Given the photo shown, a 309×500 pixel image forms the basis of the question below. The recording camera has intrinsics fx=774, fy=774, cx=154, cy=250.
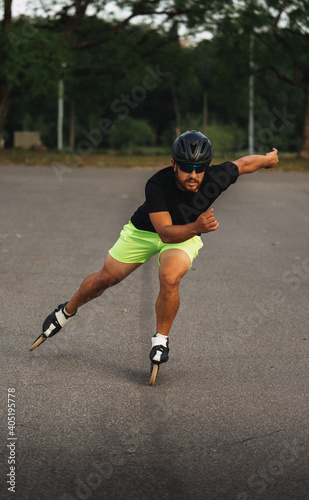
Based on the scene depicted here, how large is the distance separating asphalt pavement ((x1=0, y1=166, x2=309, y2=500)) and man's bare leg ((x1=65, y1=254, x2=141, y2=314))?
1.25 feet

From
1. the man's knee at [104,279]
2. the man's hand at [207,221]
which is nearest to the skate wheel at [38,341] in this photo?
the man's knee at [104,279]

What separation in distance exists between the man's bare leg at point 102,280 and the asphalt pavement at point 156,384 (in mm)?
381

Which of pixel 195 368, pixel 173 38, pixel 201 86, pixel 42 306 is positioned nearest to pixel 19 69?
pixel 173 38

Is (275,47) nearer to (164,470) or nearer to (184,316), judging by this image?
(184,316)

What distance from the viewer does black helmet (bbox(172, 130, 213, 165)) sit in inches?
182

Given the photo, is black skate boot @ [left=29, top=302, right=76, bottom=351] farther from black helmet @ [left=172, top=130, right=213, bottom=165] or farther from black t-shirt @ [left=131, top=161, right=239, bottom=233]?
black helmet @ [left=172, top=130, right=213, bottom=165]

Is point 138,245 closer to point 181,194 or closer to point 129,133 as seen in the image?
point 181,194

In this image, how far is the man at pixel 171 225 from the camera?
4.67 metres

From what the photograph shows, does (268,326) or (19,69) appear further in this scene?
(19,69)

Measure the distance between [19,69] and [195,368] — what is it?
2382 cm

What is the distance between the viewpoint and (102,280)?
5.25 metres

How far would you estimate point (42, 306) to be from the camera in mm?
6668

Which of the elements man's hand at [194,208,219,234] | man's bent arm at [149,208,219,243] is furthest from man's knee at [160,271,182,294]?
man's hand at [194,208,219,234]

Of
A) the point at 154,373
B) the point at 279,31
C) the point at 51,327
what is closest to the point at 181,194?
the point at 154,373
